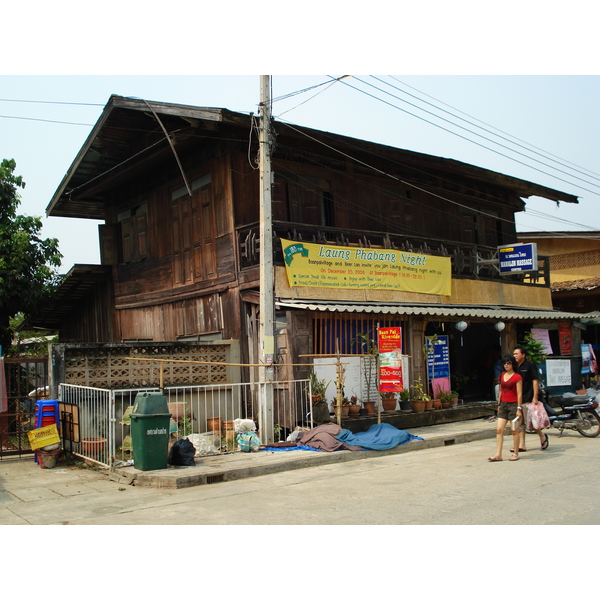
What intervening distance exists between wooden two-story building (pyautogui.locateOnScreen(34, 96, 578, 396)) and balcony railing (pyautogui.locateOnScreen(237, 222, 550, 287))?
0.06 metres

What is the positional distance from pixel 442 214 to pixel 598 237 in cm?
1084

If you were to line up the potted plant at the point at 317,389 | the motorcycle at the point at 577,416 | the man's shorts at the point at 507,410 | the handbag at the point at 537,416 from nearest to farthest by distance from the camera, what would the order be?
1. the man's shorts at the point at 507,410
2. the handbag at the point at 537,416
3. the motorcycle at the point at 577,416
4. the potted plant at the point at 317,389

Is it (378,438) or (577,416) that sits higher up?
→ (577,416)

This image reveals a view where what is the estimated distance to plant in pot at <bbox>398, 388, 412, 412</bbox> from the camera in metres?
15.3

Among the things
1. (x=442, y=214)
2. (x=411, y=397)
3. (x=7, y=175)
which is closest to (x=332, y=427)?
(x=411, y=397)

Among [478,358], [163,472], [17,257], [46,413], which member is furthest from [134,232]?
[478,358]

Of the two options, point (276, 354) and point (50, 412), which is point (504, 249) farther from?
point (50, 412)

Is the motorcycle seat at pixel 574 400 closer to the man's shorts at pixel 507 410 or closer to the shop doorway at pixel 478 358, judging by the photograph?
the man's shorts at pixel 507 410

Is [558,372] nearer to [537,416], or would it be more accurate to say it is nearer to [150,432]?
[537,416]

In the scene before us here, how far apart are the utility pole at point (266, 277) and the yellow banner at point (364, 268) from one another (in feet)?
5.42

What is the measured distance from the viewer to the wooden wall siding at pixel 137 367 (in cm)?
1239

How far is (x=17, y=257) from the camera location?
59.0 ft

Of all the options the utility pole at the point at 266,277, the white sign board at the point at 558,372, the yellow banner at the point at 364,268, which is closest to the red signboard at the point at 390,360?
the yellow banner at the point at 364,268

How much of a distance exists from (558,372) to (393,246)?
6871 mm
